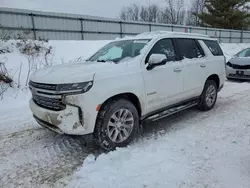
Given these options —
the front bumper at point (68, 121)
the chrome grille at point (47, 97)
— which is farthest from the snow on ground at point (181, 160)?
the chrome grille at point (47, 97)

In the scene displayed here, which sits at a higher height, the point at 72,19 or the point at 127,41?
the point at 72,19

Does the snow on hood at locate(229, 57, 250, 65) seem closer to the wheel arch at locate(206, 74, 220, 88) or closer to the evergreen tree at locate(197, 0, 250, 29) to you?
the wheel arch at locate(206, 74, 220, 88)

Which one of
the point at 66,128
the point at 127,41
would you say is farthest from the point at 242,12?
the point at 66,128

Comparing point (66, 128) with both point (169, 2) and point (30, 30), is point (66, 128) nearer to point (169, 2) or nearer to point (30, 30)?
point (30, 30)

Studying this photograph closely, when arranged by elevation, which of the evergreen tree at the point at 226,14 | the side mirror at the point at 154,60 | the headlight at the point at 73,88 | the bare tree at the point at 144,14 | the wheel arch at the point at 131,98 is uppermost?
the bare tree at the point at 144,14

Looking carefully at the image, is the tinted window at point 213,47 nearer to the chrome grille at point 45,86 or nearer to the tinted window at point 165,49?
the tinted window at point 165,49

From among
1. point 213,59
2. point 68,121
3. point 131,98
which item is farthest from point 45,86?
point 213,59

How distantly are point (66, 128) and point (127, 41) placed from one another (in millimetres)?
2383

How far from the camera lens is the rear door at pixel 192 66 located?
448 centimetres

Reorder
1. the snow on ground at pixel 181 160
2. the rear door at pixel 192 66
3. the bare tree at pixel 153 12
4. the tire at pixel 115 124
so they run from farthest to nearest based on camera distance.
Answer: the bare tree at pixel 153 12 < the rear door at pixel 192 66 < the tire at pixel 115 124 < the snow on ground at pixel 181 160

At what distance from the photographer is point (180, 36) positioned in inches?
181

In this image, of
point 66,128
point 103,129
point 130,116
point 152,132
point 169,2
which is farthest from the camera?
point 169,2

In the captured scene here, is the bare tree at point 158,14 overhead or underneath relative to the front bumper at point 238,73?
overhead

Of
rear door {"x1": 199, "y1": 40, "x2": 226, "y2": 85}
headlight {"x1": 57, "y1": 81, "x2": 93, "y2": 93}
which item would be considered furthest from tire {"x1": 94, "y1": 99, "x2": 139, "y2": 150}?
rear door {"x1": 199, "y1": 40, "x2": 226, "y2": 85}
